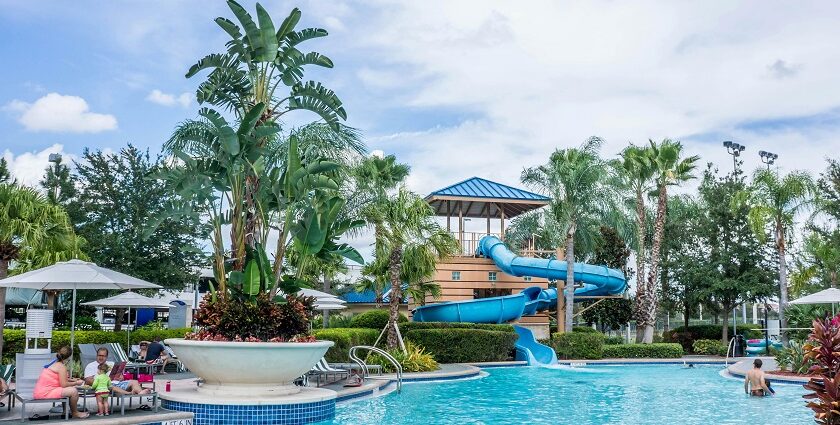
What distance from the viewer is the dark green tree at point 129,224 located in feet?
81.6

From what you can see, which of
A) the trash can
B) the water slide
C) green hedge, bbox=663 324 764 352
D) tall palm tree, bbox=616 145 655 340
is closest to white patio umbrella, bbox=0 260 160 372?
the water slide

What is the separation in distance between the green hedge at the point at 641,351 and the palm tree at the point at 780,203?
15.0 ft

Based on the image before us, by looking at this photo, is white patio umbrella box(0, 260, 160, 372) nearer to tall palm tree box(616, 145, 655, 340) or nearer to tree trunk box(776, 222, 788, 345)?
tall palm tree box(616, 145, 655, 340)

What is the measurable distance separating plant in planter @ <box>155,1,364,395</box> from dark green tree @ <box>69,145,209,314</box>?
10.9 m

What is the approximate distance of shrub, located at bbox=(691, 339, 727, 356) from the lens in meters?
31.7

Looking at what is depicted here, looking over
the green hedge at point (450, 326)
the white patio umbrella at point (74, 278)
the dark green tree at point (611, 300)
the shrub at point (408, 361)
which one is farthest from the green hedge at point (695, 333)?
the white patio umbrella at point (74, 278)

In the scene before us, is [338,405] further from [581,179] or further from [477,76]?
[581,179]

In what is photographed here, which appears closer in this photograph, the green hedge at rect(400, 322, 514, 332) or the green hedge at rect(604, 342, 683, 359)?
the green hedge at rect(400, 322, 514, 332)

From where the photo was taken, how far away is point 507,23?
58.6ft

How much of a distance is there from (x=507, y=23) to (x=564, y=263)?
16.7 m

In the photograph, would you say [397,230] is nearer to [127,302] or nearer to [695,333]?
[127,302]

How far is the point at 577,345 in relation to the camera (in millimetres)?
29031

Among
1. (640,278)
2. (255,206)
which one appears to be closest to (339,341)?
(255,206)

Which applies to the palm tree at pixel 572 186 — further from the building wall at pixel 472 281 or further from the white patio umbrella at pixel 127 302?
the white patio umbrella at pixel 127 302
